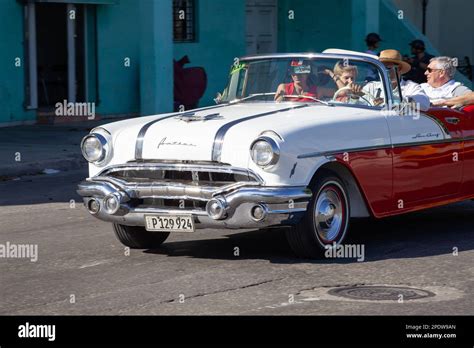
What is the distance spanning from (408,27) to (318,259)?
17815mm

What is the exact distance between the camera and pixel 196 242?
33.7ft

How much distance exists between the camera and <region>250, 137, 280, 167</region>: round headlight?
8883mm

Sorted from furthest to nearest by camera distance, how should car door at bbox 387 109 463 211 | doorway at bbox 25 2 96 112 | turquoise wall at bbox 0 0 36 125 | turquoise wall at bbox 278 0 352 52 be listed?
turquoise wall at bbox 278 0 352 52
doorway at bbox 25 2 96 112
turquoise wall at bbox 0 0 36 125
car door at bbox 387 109 463 211

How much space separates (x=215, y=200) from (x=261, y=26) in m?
19.1

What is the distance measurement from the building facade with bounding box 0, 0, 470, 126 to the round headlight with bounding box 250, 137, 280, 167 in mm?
12264

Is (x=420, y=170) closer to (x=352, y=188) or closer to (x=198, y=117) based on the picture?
(x=352, y=188)

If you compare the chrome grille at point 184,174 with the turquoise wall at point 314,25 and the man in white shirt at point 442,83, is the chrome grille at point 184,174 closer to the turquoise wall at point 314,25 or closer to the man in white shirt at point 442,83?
the man in white shirt at point 442,83

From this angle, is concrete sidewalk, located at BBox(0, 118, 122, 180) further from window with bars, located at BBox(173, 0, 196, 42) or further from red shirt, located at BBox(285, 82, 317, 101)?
red shirt, located at BBox(285, 82, 317, 101)

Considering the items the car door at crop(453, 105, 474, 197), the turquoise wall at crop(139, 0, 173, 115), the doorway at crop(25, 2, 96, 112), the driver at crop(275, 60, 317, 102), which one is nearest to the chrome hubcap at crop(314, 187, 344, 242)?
the driver at crop(275, 60, 317, 102)

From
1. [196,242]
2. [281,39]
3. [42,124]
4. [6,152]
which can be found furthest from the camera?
[281,39]

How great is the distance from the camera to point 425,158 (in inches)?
406

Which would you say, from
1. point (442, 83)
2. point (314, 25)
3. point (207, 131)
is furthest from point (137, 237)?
point (314, 25)
